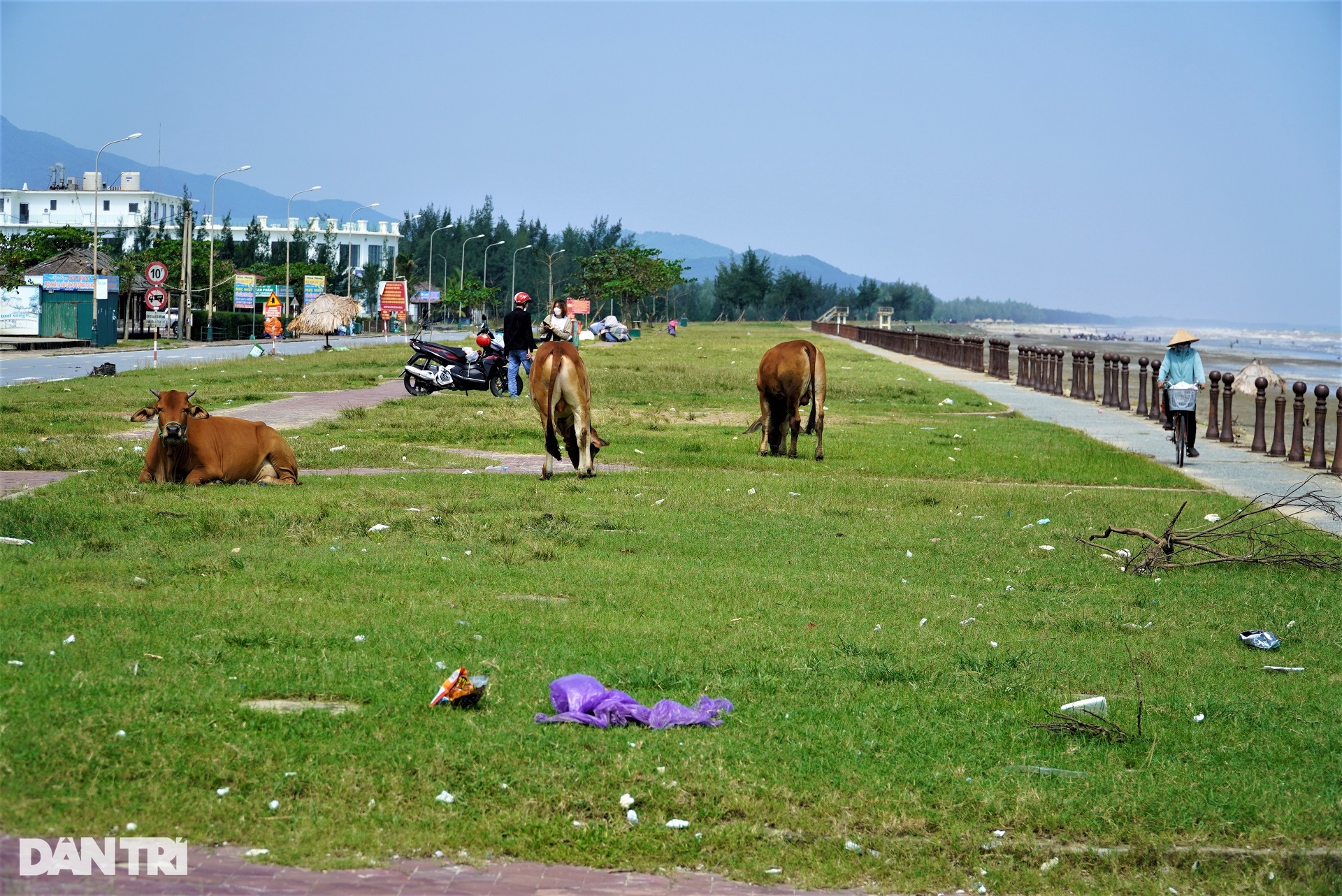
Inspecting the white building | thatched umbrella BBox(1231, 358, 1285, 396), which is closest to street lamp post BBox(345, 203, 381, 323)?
the white building

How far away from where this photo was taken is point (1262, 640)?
8.48m

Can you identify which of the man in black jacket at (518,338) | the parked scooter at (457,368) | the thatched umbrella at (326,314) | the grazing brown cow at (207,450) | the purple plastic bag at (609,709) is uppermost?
the thatched umbrella at (326,314)

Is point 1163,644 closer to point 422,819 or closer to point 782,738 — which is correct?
point 782,738

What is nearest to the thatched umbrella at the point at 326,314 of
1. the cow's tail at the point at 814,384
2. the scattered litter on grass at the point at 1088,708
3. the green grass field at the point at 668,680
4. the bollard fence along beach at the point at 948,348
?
the bollard fence along beach at the point at 948,348

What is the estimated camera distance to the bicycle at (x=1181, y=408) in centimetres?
1917

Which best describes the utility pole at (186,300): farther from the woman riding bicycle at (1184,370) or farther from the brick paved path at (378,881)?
the brick paved path at (378,881)

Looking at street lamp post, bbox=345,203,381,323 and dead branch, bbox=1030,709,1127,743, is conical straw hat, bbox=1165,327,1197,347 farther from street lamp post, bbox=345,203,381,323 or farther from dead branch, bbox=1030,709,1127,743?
street lamp post, bbox=345,203,381,323

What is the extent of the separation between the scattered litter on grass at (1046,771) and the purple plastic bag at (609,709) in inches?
53.6

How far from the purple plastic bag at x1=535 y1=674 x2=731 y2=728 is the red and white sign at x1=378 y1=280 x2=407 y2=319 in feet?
216

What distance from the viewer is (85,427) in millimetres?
19109

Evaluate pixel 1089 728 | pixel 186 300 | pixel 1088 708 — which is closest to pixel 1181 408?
pixel 1088 708

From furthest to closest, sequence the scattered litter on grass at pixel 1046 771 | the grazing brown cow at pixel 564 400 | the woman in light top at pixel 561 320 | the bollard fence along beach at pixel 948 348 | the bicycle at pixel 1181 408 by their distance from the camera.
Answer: the bollard fence along beach at pixel 948 348, the woman in light top at pixel 561 320, the bicycle at pixel 1181 408, the grazing brown cow at pixel 564 400, the scattered litter on grass at pixel 1046 771

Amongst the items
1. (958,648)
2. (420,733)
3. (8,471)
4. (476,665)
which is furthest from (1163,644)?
(8,471)

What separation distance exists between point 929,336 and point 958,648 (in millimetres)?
54626
